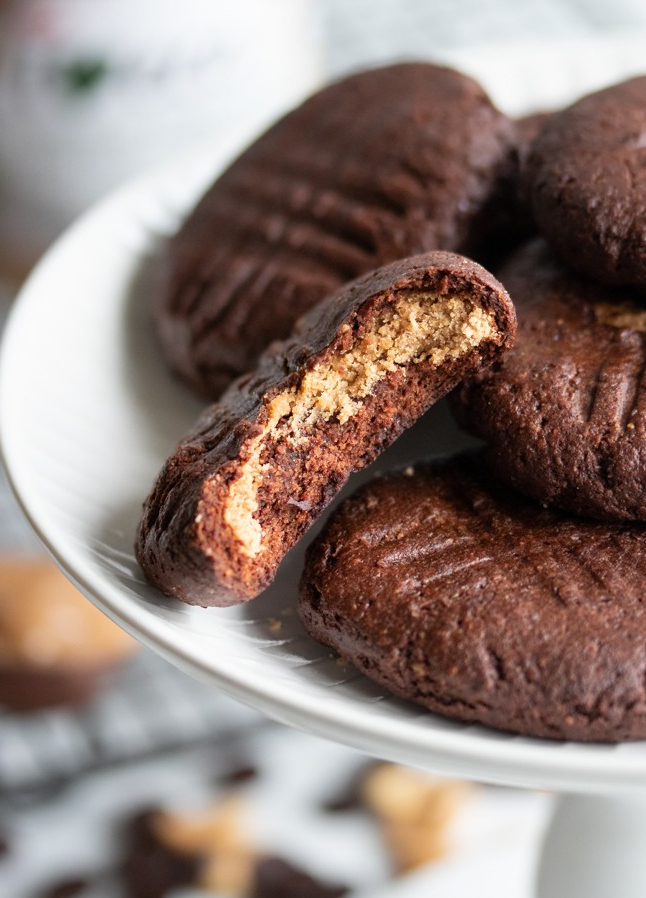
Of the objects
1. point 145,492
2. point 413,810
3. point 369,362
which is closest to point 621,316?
point 369,362

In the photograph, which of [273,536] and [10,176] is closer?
[273,536]

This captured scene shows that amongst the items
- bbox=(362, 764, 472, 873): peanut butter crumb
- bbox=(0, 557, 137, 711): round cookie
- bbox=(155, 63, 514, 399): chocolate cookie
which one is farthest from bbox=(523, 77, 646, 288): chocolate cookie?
bbox=(0, 557, 137, 711): round cookie

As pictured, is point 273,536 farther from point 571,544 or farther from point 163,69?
point 163,69

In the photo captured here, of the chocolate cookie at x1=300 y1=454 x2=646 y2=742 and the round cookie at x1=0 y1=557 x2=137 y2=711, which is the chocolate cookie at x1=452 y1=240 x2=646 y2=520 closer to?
the chocolate cookie at x1=300 y1=454 x2=646 y2=742

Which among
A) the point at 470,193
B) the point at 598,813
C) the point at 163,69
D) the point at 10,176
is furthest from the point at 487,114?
the point at 10,176

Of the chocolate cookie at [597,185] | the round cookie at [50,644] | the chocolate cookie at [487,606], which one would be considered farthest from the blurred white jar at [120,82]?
the chocolate cookie at [487,606]

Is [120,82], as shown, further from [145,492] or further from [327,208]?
[145,492]

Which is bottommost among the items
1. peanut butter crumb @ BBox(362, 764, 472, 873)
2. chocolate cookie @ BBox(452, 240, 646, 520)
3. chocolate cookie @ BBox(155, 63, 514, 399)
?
peanut butter crumb @ BBox(362, 764, 472, 873)
